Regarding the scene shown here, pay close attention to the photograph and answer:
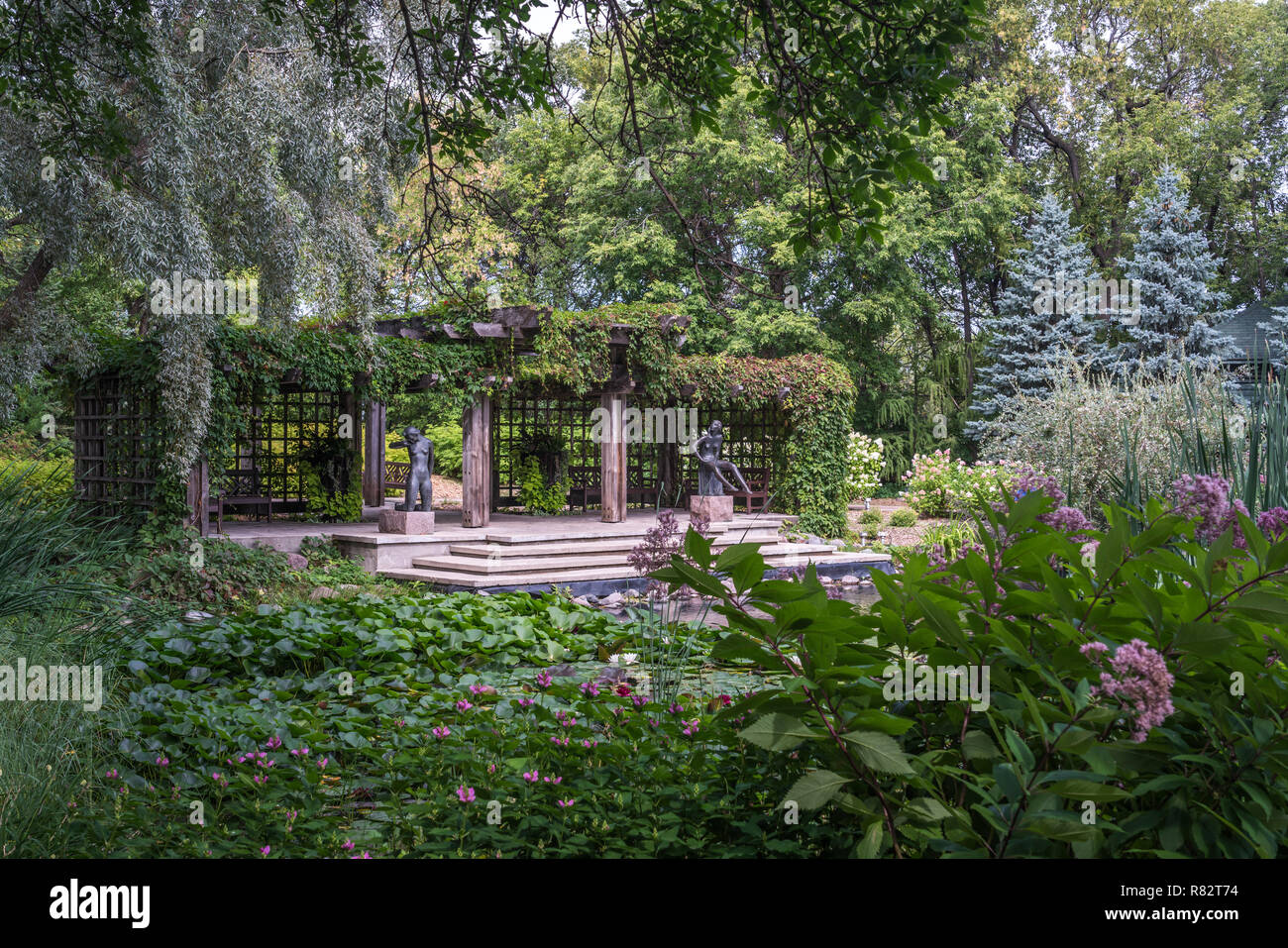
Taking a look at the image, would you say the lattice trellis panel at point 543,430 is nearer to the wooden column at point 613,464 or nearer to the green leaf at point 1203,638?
the wooden column at point 613,464

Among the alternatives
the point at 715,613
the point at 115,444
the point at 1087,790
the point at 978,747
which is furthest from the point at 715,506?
the point at 1087,790

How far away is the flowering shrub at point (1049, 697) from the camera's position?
158 centimetres

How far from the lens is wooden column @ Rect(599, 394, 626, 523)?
1452cm

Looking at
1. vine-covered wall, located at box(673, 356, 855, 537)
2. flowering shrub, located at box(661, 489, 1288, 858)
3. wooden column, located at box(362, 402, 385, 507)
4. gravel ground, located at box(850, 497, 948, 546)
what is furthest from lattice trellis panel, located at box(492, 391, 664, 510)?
flowering shrub, located at box(661, 489, 1288, 858)

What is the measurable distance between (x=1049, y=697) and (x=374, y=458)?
1565 cm

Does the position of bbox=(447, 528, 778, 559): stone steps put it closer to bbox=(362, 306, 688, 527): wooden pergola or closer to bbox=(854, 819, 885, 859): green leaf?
bbox=(362, 306, 688, 527): wooden pergola

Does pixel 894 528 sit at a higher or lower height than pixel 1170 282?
lower

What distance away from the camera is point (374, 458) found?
16641 millimetres

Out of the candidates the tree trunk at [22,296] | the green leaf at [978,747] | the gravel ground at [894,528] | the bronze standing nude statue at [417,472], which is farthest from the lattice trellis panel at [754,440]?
the green leaf at [978,747]

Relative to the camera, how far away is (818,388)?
16719 mm

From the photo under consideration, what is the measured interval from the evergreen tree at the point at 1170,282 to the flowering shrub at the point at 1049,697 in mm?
22118

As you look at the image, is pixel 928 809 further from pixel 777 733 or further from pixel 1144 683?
pixel 1144 683

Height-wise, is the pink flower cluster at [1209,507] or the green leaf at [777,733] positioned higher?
the pink flower cluster at [1209,507]
